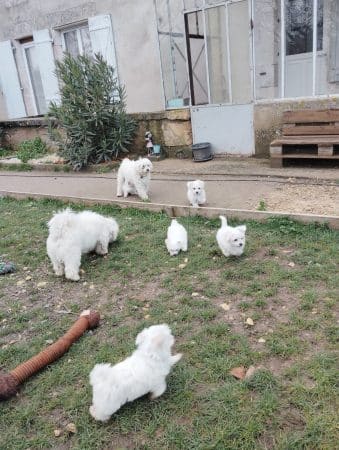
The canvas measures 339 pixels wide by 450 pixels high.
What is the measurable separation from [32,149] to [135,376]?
1123 centimetres

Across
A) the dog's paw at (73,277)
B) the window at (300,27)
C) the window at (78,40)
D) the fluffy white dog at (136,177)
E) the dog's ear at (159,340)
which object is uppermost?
the window at (78,40)

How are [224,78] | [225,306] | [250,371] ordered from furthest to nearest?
[224,78] → [225,306] → [250,371]

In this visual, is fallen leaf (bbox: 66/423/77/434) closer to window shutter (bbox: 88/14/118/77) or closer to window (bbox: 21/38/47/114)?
window shutter (bbox: 88/14/118/77)

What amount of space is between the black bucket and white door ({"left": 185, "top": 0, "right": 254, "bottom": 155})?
243mm

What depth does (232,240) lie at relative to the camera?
418cm

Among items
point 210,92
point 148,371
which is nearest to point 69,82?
point 210,92

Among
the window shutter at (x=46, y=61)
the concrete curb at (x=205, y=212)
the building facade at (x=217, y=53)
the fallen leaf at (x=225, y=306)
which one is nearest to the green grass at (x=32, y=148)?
the window shutter at (x=46, y=61)

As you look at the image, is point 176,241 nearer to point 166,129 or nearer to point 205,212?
point 205,212

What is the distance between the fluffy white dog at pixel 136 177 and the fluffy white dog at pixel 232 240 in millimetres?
2582

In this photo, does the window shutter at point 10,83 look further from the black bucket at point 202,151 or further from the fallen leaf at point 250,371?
the fallen leaf at point 250,371

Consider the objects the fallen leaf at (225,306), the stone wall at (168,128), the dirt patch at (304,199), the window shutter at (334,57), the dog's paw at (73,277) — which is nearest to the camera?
the fallen leaf at (225,306)

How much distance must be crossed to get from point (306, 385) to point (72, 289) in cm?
252

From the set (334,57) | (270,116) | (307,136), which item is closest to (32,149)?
(270,116)

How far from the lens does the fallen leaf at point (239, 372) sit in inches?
107
